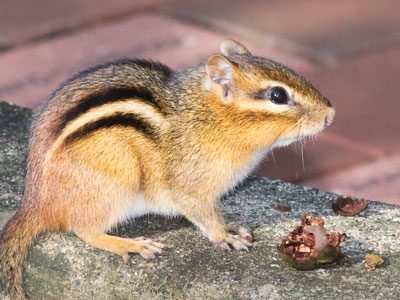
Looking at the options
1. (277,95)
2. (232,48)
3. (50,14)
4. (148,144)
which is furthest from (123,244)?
(50,14)

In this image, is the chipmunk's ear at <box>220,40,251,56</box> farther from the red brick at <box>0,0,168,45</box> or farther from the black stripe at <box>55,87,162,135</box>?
the red brick at <box>0,0,168,45</box>

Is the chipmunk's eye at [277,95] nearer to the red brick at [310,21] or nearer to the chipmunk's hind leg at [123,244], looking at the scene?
the chipmunk's hind leg at [123,244]

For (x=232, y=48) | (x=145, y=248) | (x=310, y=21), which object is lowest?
(x=145, y=248)

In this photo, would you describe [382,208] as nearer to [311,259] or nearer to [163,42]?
[311,259]

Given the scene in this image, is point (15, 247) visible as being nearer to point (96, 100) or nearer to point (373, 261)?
point (96, 100)

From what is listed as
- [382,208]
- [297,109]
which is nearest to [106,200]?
[297,109]
